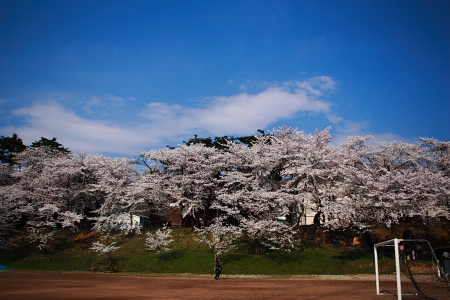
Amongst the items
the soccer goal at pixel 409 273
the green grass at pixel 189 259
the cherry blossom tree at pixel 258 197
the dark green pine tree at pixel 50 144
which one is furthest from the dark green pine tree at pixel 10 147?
the soccer goal at pixel 409 273

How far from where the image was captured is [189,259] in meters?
35.7

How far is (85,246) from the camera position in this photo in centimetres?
4306

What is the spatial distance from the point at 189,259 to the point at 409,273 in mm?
21414

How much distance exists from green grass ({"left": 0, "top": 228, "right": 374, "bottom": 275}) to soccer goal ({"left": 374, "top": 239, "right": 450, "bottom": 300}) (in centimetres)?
242

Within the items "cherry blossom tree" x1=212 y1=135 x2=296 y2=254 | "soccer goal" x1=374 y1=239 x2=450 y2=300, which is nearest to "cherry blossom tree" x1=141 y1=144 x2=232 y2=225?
"cherry blossom tree" x1=212 y1=135 x2=296 y2=254

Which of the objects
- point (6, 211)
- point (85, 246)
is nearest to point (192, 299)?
point (85, 246)

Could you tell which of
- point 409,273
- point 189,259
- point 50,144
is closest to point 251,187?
point 189,259

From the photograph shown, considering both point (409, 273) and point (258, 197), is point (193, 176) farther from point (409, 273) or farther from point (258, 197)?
point (409, 273)

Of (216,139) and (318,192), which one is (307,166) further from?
(216,139)

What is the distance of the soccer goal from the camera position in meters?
18.0

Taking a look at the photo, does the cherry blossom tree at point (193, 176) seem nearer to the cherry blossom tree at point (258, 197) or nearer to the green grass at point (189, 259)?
the cherry blossom tree at point (258, 197)

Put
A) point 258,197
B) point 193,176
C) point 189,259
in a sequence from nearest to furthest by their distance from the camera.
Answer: point 189,259 → point 258,197 → point 193,176

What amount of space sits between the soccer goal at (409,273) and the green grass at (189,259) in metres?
2.42

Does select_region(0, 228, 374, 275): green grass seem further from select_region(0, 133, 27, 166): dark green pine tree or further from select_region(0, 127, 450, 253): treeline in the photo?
select_region(0, 133, 27, 166): dark green pine tree
